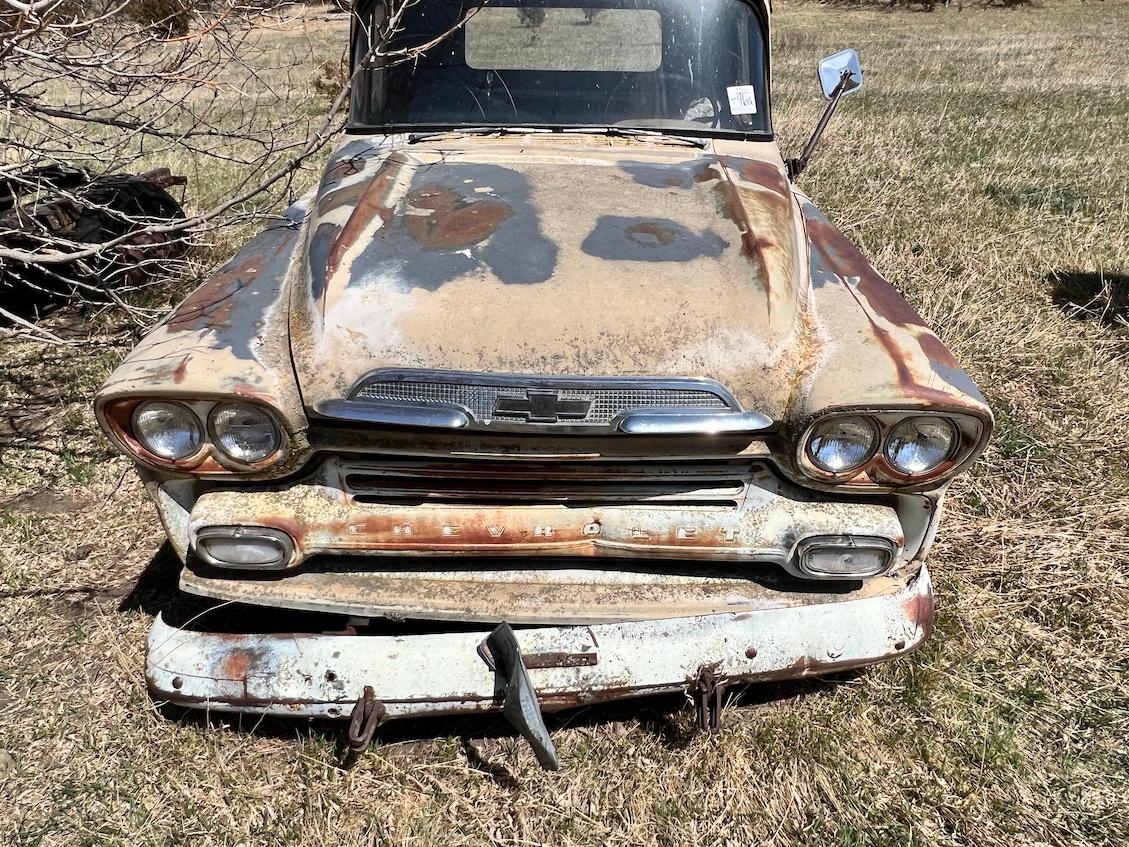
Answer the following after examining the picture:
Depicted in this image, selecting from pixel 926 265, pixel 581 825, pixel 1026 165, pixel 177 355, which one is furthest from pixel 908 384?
pixel 1026 165

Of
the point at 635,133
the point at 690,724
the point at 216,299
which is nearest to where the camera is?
the point at 216,299

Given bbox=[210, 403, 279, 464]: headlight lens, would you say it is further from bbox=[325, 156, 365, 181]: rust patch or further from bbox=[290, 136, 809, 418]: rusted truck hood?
bbox=[325, 156, 365, 181]: rust patch

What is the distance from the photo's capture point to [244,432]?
1.82 meters

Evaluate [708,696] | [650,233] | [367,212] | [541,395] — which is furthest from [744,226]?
[708,696]

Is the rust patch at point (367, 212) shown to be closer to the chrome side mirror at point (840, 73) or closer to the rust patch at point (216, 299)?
the rust patch at point (216, 299)

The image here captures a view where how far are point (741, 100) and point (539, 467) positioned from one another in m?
1.76

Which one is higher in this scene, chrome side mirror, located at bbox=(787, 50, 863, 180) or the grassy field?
chrome side mirror, located at bbox=(787, 50, 863, 180)

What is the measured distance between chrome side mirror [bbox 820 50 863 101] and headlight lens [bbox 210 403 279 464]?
7.88ft

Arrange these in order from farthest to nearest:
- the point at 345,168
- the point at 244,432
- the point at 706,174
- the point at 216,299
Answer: the point at 345,168 → the point at 706,174 → the point at 216,299 → the point at 244,432

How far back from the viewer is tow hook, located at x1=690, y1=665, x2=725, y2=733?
72.0 inches

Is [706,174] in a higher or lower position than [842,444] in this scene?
higher

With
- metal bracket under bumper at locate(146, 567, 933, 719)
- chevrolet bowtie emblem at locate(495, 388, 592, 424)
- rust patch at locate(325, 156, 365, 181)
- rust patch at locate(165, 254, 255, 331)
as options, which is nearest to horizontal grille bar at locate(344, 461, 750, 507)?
chevrolet bowtie emblem at locate(495, 388, 592, 424)

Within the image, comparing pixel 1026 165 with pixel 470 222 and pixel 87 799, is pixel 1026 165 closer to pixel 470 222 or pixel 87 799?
pixel 470 222

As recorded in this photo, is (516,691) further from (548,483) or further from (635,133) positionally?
(635,133)
